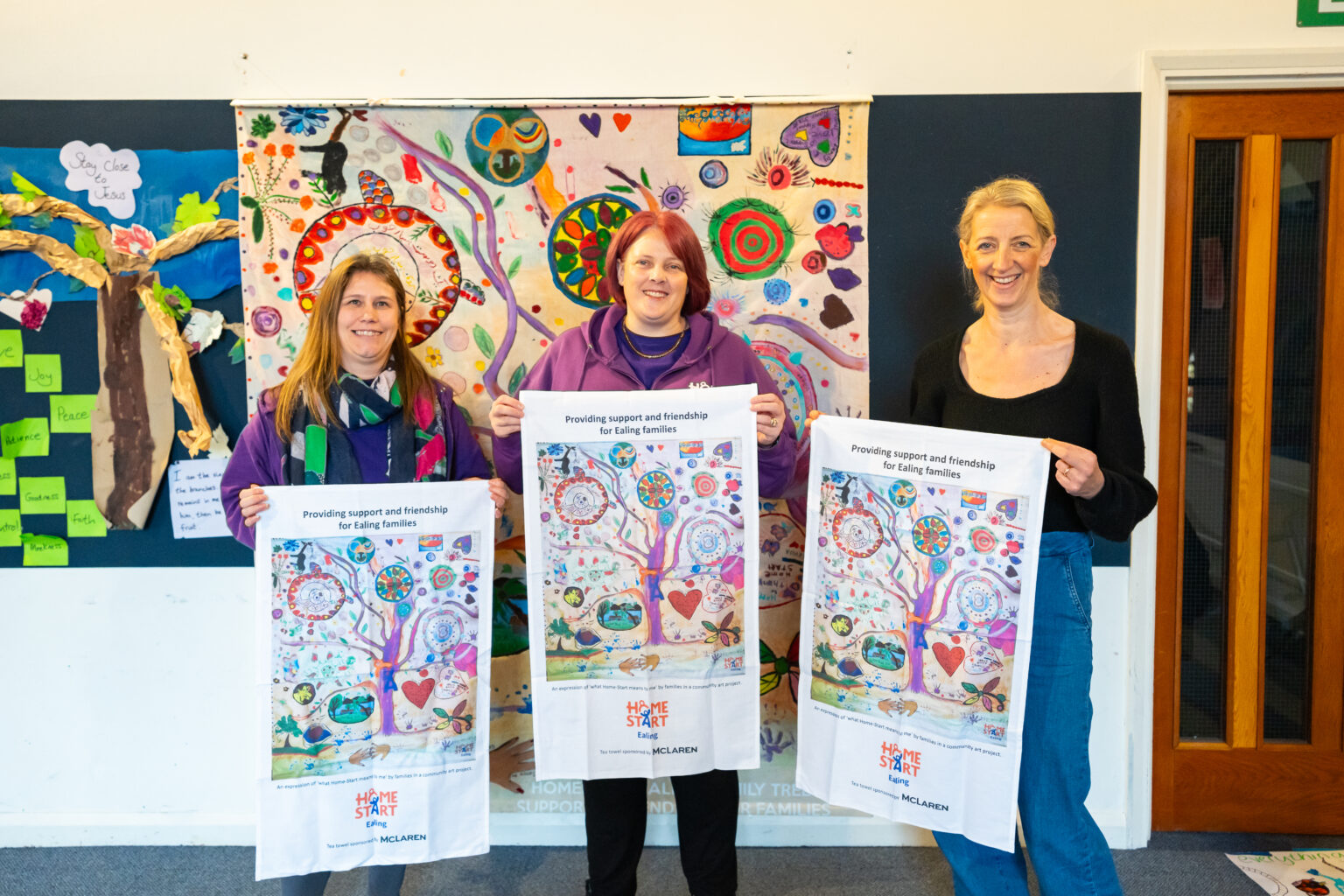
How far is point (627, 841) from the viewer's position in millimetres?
1979

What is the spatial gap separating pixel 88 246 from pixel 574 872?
2.32m

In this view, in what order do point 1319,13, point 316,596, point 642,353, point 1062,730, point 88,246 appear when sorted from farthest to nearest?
point 88,246
point 1319,13
point 642,353
point 316,596
point 1062,730

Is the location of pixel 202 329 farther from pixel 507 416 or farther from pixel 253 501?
pixel 507 416

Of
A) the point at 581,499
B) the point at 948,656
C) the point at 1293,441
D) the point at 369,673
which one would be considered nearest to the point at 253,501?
the point at 369,673

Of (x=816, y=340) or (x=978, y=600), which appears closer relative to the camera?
(x=978, y=600)

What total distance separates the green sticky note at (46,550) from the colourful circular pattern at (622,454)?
1.86m

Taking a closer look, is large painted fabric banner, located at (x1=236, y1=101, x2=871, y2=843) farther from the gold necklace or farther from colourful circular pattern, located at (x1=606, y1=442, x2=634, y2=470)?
colourful circular pattern, located at (x1=606, y1=442, x2=634, y2=470)

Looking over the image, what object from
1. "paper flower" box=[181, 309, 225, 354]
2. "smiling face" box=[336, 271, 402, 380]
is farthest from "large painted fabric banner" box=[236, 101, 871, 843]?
"smiling face" box=[336, 271, 402, 380]

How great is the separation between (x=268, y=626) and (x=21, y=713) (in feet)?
4.57

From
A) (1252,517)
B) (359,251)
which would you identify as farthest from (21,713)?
(1252,517)

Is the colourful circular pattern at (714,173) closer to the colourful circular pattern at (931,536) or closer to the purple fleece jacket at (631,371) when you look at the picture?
the purple fleece jacket at (631,371)

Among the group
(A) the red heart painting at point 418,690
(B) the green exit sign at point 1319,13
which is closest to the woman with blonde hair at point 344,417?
(A) the red heart painting at point 418,690

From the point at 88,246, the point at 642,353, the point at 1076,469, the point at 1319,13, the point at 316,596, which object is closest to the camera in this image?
the point at 1076,469

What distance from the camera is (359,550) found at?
1845 millimetres
